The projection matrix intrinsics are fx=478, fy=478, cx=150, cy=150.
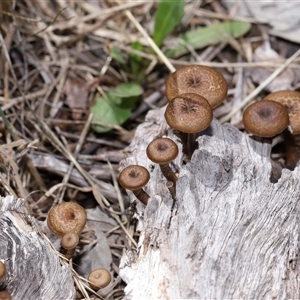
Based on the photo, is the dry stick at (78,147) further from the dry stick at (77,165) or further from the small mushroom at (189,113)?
the small mushroom at (189,113)

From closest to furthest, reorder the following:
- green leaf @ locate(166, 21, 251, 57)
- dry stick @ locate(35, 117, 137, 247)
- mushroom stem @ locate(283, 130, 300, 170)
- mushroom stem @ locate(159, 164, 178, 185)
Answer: mushroom stem @ locate(159, 164, 178, 185) < dry stick @ locate(35, 117, 137, 247) < mushroom stem @ locate(283, 130, 300, 170) < green leaf @ locate(166, 21, 251, 57)

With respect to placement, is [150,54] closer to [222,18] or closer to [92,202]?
[222,18]

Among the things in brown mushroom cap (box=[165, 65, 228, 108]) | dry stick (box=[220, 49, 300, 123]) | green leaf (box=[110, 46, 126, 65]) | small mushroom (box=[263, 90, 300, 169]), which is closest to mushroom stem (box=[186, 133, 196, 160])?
brown mushroom cap (box=[165, 65, 228, 108])

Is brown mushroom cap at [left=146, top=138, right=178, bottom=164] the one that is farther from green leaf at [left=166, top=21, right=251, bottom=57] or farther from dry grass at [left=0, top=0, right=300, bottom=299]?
green leaf at [left=166, top=21, right=251, bottom=57]

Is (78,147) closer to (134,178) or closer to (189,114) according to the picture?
(134,178)

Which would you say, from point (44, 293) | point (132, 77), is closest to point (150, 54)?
point (132, 77)

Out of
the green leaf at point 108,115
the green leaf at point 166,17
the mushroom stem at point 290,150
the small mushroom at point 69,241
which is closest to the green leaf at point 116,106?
the green leaf at point 108,115
